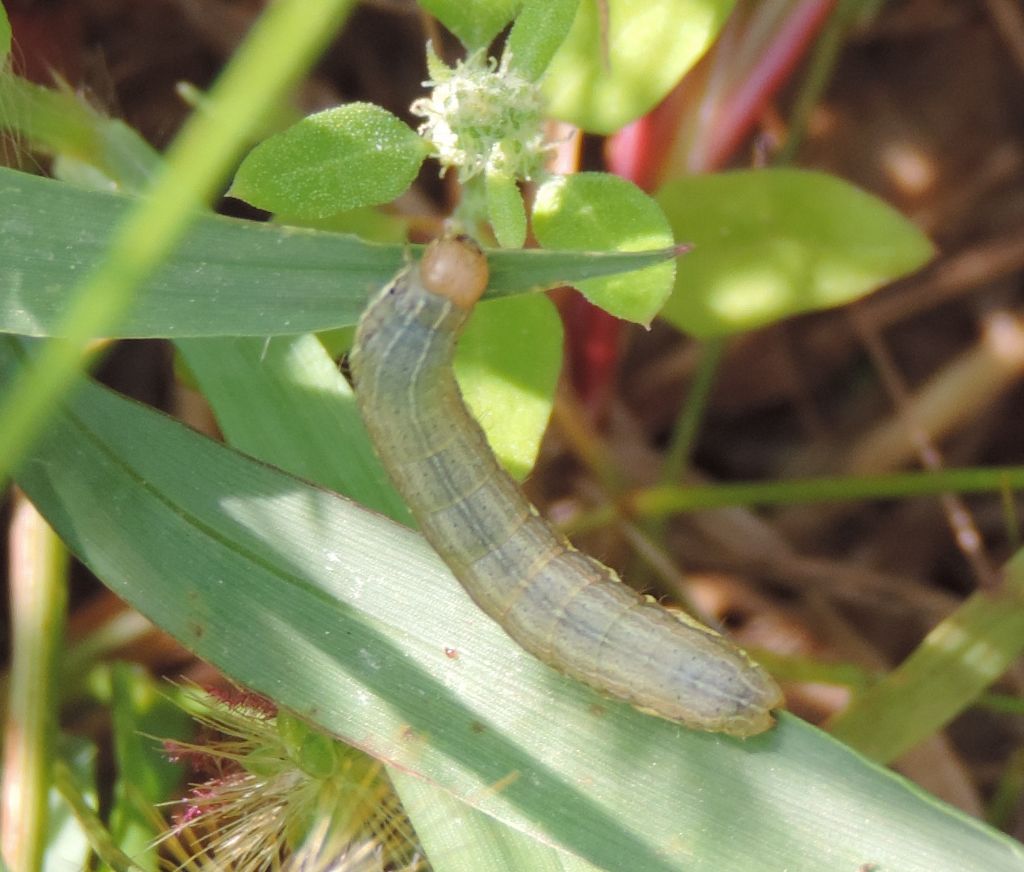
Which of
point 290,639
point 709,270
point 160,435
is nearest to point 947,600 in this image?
point 709,270

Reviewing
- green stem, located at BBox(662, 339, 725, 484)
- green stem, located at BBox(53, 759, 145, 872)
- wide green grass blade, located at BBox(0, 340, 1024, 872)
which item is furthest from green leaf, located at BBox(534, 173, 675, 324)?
green stem, located at BBox(53, 759, 145, 872)

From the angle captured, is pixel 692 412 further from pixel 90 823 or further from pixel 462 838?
pixel 90 823

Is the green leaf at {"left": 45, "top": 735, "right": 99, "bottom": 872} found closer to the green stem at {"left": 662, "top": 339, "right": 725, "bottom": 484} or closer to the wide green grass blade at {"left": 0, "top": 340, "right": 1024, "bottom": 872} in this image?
the wide green grass blade at {"left": 0, "top": 340, "right": 1024, "bottom": 872}

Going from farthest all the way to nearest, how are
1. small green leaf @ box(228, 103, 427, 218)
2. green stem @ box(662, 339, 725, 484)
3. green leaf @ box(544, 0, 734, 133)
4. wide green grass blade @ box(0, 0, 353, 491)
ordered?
green stem @ box(662, 339, 725, 484), green leaf @ box(544, 0, 734, 133), small green leaf @ box(228, 103, 427, 218), wide green grass blade @ box(0, 0, 353, 491)

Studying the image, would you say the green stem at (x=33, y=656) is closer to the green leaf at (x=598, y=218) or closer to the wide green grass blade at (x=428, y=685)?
the wide green grass blade at (x=428, y=685)

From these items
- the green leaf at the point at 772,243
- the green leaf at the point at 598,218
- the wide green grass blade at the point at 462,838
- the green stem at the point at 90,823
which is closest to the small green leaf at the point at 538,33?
the green leaf at the point at 598,218

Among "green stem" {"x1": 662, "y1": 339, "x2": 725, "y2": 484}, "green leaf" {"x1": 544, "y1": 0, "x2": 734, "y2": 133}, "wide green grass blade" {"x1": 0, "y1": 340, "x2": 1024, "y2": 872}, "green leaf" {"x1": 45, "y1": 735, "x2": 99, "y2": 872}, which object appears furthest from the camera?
"green stem" {"x1": 662, "y1": 339, "x2": 725, "y2": 484}

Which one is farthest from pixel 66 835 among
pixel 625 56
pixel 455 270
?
pixel 625 56

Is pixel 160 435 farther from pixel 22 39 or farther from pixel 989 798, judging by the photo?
pixel 989 798
